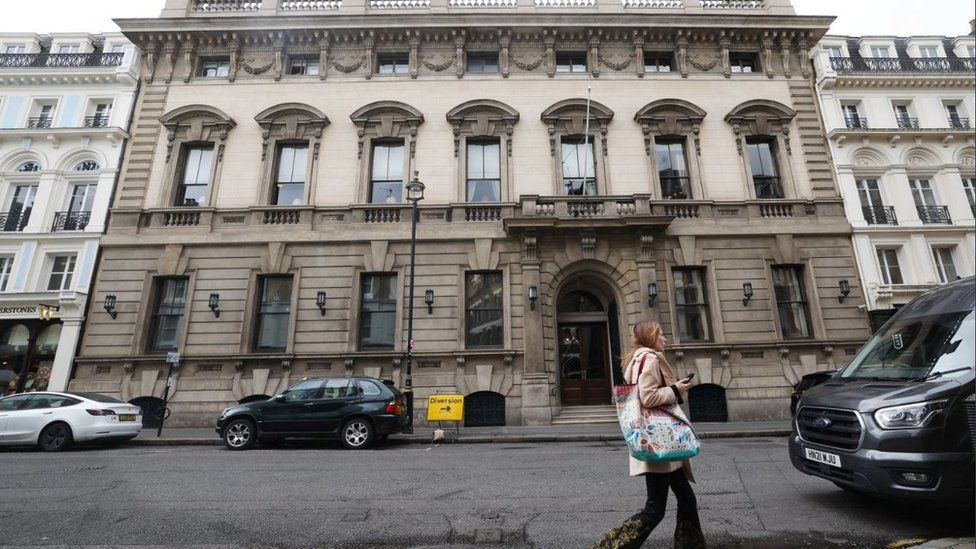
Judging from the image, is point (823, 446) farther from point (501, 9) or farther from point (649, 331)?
point (501, 9)

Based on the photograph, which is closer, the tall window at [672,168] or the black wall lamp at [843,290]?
the black wall lamp at [843,290]

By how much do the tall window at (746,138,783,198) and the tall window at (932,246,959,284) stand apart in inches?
→ 225

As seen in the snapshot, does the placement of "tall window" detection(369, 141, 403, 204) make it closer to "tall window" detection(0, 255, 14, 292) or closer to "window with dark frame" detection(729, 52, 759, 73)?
"tall window" detection(0, 255, 14, 292)

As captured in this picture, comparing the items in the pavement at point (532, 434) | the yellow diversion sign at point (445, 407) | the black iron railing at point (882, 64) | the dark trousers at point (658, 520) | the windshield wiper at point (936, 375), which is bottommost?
the pavement at point (532, 434)

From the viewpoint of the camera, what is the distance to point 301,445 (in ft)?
36.9

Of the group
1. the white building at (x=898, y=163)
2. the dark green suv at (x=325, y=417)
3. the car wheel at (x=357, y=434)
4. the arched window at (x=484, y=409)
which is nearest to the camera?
the car wheel at (x=357, y=434)

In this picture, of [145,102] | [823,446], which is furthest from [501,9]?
[823,446]

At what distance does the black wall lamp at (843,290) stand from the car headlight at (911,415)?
44.8 ft

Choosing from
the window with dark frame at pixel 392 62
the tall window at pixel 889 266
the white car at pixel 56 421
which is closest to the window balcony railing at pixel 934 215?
the tall window at pixel 889 266

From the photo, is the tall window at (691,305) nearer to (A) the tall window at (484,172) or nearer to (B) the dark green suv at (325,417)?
(A) the tall window at (484,172)

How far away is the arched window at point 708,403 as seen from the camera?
14.5m

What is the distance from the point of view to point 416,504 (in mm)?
5559

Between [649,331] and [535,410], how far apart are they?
35.6 ft

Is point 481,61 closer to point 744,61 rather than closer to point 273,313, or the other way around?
point 744,61
